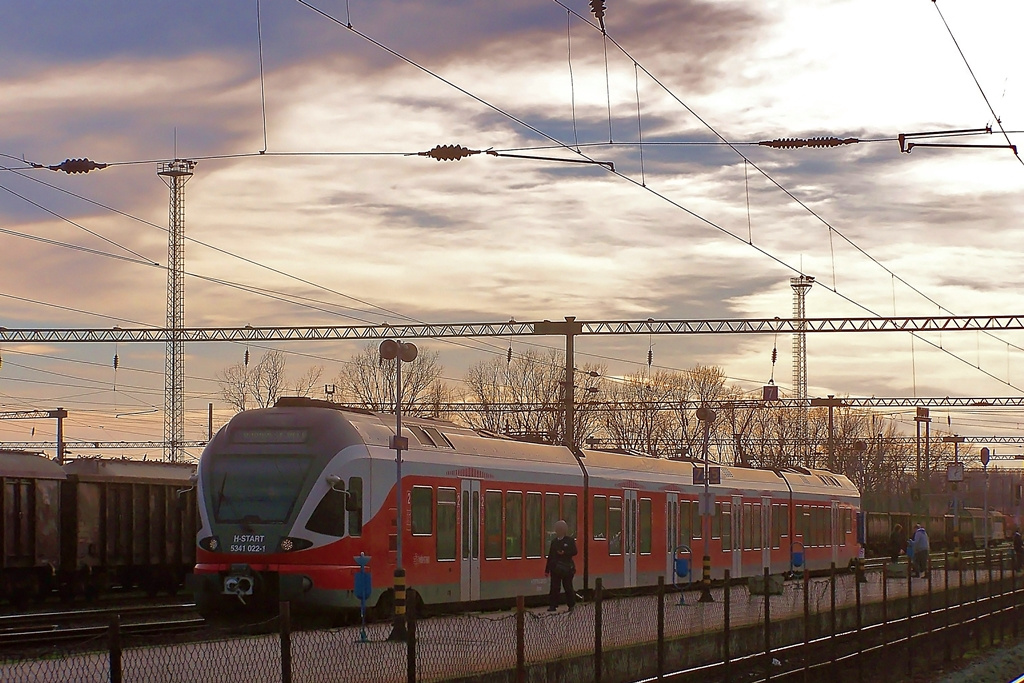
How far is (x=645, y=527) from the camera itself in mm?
34312

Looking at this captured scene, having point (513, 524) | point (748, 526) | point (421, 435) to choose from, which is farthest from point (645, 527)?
point (421, 435)

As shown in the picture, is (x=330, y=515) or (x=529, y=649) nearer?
(x=529, y=649)

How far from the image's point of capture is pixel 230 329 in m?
54.8

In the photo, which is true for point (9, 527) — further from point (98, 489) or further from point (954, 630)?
point (954, 630)

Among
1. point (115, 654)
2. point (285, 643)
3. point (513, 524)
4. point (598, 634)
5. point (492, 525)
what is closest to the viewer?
point (115, 654)

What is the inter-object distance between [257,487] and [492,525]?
18.8 ft

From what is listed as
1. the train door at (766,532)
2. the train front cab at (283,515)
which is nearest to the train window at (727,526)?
the train door at (766,532)

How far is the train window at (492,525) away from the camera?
88.4 feet

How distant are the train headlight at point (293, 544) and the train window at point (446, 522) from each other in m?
3.39

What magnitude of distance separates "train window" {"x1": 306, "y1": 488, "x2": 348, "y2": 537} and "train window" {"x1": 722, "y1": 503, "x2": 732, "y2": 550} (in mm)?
18110

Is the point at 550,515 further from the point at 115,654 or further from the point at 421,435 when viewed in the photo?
the point at 115,654

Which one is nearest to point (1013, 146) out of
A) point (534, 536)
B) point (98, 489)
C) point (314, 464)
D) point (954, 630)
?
point (954, 630)

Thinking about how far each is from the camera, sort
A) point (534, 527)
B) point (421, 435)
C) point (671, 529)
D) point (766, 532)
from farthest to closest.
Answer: point (766, 532) → point (671, 529) → point (534, 527) → point (421, 435)

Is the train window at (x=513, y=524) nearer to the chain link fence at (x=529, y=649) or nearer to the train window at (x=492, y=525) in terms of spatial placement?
the train window at (x=492, y=525)
